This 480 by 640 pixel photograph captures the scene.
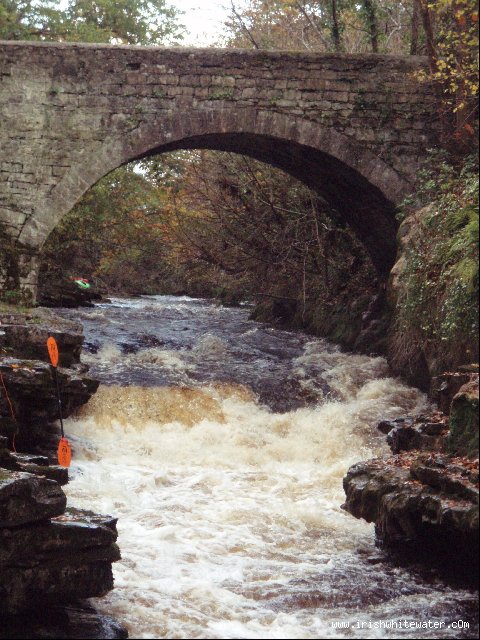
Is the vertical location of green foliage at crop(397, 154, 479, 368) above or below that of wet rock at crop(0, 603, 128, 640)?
above

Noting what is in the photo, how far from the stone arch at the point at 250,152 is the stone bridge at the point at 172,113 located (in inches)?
0.7

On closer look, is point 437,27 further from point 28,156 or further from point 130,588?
point 130,588

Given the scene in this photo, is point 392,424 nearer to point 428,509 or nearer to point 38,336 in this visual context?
point 428,509

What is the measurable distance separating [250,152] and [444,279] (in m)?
4.77

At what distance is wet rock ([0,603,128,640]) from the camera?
12.7 feet

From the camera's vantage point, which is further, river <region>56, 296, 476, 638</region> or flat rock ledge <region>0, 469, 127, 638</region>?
river <region>56, 296, 476, 638</region>

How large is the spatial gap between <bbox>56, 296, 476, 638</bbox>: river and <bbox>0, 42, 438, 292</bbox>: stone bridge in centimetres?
227

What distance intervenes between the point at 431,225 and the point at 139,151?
3921 mm

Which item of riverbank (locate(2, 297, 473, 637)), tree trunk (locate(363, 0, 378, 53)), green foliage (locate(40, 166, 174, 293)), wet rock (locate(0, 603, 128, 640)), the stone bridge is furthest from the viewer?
green foliage (locate(40, 166, 174, 293))

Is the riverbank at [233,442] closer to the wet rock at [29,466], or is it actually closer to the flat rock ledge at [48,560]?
the flat rock ledge at [48,560]

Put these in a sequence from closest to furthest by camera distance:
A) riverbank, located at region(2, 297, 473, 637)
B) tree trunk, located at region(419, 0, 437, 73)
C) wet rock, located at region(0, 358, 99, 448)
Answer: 1. riverbank, located at region(2, 297, 473, 637)
2. wet rock, located at region(0, 358, 99, 448)
3. tree trunk, located at region(419, 0, 437, 73)

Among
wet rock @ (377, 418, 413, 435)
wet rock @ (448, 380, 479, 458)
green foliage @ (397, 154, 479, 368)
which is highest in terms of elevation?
green foliage @ (397, 154, 479, 368)

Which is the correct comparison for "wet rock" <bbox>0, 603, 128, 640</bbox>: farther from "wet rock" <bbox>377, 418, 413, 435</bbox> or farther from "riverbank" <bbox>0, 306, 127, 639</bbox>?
"wet rock" <bbox>377, 418, 413, 435</bbox>

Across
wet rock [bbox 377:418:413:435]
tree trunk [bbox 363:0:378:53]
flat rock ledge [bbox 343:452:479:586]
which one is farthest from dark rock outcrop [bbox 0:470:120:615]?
tree trunk [bbox 363:0:378:53]
